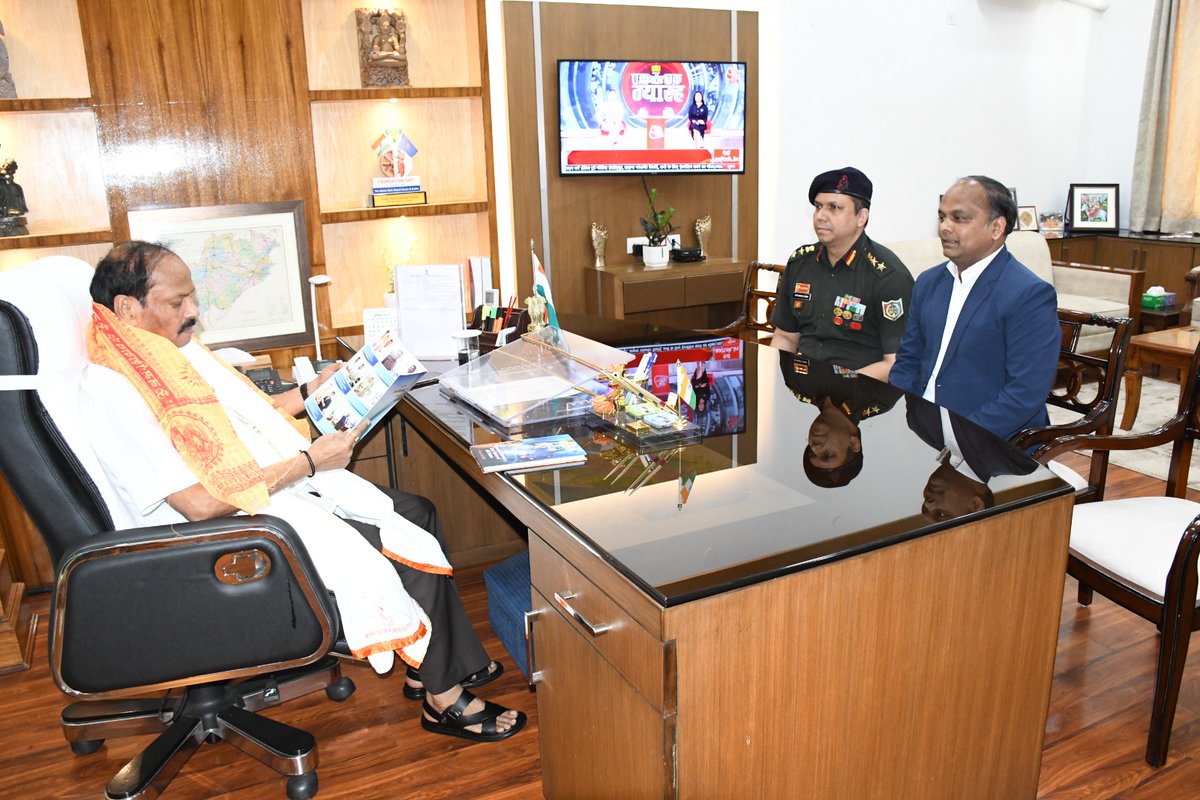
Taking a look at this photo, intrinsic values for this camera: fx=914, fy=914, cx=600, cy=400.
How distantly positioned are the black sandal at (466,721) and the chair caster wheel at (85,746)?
0.80 meters

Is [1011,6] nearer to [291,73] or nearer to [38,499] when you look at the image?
[291,73]

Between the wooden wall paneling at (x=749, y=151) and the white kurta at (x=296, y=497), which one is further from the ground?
the wooden wall paneling at (x=749, y=151)

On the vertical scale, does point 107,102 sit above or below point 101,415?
above

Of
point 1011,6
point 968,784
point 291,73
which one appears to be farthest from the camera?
point 1011,6

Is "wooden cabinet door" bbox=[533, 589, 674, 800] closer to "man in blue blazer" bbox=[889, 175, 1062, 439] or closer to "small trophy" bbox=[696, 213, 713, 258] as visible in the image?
"man in blue blazer" bbox=[889, 175, 1062, 439]

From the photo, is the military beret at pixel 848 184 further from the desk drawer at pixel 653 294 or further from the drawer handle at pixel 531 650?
the drawer handle at pixel 531 650

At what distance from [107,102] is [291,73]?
2.11ft

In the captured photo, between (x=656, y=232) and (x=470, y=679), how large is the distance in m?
3.14

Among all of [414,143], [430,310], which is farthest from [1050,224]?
[430,310]

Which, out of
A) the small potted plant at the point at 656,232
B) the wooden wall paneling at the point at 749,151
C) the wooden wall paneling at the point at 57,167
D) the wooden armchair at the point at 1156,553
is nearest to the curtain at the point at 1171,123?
the wooden wall paneling at the point at 749,151

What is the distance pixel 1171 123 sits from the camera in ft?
20.5

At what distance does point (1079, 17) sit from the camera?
6492mm

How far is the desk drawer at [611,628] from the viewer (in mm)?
1338

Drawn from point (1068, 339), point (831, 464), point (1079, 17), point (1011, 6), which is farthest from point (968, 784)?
point (1079, 17)
